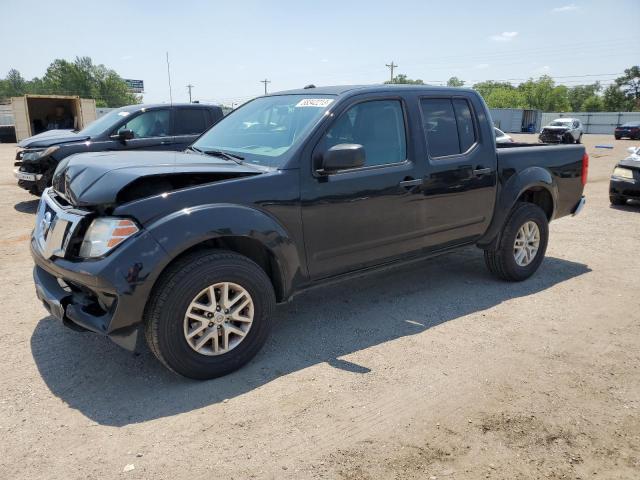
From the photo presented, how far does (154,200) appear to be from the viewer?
3.03 m

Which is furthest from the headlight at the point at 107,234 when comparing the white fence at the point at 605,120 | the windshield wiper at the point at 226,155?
the white fence at the point at 605,120

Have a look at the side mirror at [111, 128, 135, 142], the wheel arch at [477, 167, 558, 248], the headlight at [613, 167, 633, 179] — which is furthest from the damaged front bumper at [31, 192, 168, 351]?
the headlight at [613, 167, 633, 179]

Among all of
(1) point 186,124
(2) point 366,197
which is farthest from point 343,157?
(1) point 186,124

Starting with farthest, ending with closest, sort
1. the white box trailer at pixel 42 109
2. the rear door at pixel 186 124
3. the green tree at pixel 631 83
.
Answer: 1. the green tree at pixel 631 83
2. the white box trailer at pixel 42 109
3. the rear door at pixel 186 124

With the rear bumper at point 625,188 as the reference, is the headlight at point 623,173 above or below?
above

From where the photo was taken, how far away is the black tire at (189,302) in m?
3.00

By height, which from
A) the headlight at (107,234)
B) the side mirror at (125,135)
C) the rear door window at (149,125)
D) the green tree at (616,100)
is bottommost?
the headlight at (107,234)

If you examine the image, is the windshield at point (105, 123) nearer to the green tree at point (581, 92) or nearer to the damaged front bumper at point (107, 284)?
the damaged front bumper at point (107, 284)

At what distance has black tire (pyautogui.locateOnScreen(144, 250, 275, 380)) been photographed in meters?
3.00

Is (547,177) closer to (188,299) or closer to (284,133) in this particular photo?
(284,133)

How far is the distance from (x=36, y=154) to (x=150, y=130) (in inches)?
78.7

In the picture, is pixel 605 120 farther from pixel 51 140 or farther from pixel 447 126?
pixel 447 126

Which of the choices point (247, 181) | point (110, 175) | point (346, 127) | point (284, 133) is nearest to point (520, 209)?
point (346, 127)

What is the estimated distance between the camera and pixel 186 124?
8867mm
